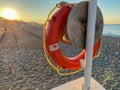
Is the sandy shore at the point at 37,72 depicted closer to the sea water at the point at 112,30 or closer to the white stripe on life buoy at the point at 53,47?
the white stripe on life buoy at the point at 53,47

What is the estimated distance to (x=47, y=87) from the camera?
6.17 ft

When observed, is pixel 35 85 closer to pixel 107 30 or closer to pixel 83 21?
pixel 83 21

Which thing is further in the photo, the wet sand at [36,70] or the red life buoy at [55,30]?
the wet sand at [36,70]

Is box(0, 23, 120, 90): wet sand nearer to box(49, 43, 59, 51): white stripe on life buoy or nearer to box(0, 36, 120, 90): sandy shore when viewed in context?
box(0, 36, 120, 90): sandy shore

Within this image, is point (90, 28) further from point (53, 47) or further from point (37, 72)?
point (37, 72)

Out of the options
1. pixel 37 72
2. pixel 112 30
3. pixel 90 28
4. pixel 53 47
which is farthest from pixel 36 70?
pixel 112 30

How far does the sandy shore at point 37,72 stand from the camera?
1.93 meters

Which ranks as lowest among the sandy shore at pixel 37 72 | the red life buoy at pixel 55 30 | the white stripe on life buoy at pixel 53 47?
the sandy shore at pixel 37 72

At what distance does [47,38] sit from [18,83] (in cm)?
97

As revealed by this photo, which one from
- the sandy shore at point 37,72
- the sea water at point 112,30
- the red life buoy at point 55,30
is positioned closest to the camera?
the red life buoy at point 55,30

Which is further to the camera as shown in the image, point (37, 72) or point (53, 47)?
point (37, 72)

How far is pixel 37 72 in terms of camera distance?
2248 millimetres

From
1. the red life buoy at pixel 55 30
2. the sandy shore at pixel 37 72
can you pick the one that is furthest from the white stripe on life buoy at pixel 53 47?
the sandy shore at pixel 37 72

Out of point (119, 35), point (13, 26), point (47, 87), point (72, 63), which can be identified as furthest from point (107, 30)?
point (72, 63)
